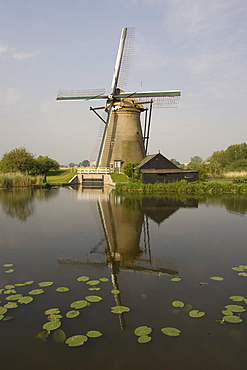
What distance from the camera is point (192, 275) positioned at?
6.75m

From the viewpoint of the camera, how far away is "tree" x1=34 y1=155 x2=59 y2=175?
48.3 metres

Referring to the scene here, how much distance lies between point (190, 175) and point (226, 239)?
72.9 feet

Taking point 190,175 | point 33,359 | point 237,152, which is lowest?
point 33,359

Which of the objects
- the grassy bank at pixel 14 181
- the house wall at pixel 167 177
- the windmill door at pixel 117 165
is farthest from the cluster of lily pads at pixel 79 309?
the windmill door at pixel 117 165

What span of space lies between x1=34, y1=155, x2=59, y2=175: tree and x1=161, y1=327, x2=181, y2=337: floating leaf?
144 ft

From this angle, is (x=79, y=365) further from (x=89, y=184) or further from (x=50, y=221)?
(x=89, y=184)

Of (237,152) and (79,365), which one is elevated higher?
(237,152)

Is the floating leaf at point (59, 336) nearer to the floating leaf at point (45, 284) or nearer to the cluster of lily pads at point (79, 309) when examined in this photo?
the cluster of lily pads at point (79, 309)

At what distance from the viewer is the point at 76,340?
420 centimetres

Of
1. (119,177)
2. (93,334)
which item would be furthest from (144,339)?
(119,177)

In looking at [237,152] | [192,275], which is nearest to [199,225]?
[192,275]

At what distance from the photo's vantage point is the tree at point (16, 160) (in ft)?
129

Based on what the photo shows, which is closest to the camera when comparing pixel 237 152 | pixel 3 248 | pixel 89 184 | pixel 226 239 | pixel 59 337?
pixel 59 337

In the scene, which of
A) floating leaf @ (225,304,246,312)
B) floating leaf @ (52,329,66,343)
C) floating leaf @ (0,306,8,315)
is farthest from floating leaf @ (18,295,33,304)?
floating leaf @ (225,304,246,312)
